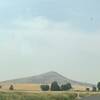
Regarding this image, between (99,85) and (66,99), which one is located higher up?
(99,85)

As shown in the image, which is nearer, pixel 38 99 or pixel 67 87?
pixel 38 99

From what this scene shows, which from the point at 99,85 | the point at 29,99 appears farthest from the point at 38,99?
the point at 99,85

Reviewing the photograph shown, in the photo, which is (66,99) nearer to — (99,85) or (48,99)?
(48,99)

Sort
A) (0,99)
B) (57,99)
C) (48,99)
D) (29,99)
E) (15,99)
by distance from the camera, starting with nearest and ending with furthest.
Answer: (0,99) < (15,99) < (29,99) < (48,99) < (57,99)

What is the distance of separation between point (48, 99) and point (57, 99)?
4.50 meters

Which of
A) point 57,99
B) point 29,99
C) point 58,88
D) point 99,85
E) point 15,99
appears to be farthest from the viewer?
point 99,85

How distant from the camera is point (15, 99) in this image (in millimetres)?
41094

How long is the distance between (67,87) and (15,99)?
98.2 metres

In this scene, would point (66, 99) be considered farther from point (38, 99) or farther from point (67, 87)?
point (67, 87)

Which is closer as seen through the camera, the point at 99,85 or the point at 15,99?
the point at 15,99

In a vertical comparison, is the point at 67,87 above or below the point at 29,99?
→ above

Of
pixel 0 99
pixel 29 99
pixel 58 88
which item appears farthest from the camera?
pixel 58 88

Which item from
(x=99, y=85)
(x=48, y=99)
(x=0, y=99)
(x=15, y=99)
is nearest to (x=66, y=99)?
(x=48, y=99)

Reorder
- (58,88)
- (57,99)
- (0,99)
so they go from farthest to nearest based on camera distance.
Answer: (58,88)
(57,99)
(0,99)
